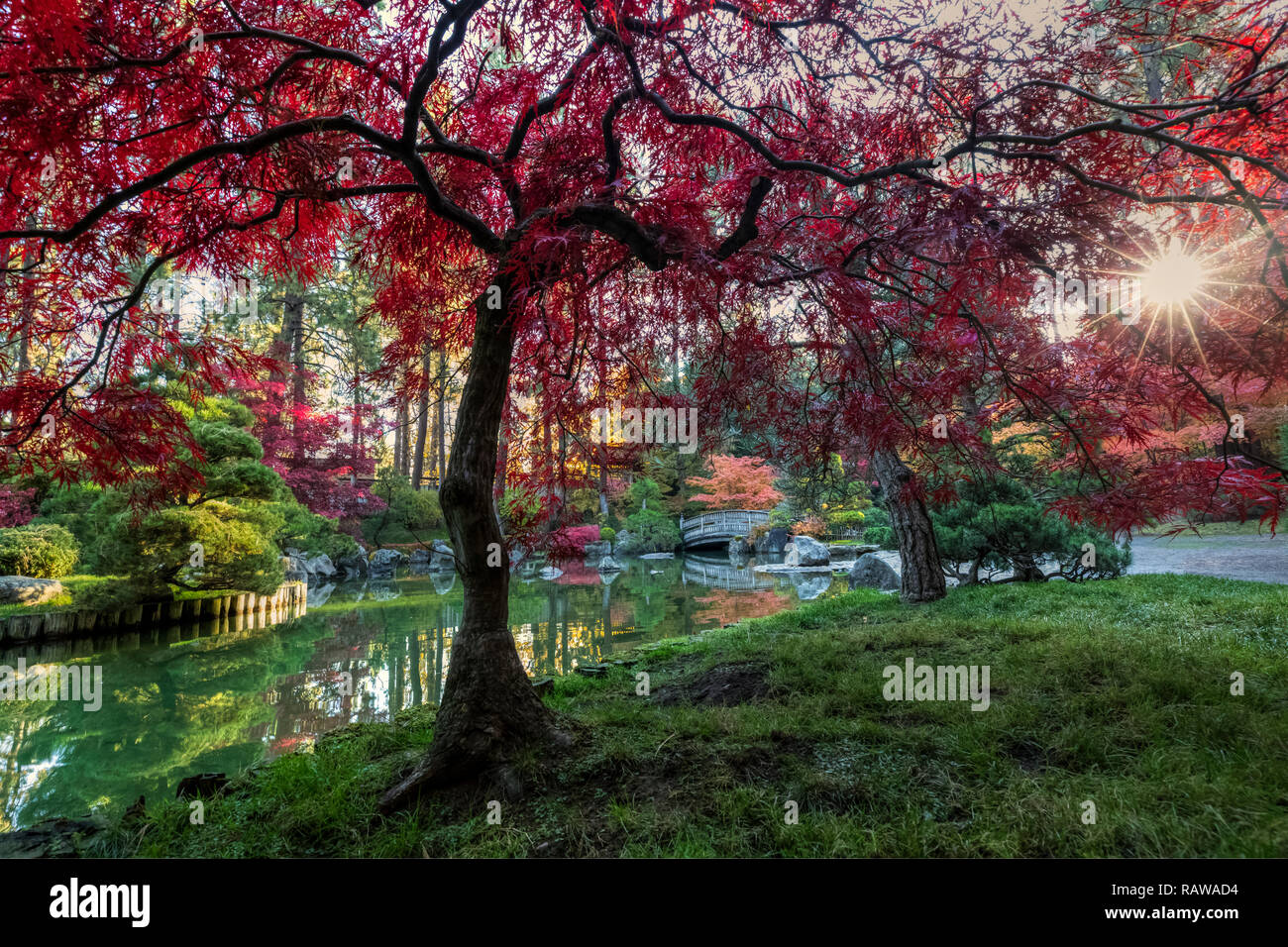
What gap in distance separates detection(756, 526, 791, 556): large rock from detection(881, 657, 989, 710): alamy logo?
645 inches

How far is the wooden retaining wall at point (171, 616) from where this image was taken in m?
6.67

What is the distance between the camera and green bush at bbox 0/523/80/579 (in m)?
7.70

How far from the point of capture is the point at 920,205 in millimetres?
2295

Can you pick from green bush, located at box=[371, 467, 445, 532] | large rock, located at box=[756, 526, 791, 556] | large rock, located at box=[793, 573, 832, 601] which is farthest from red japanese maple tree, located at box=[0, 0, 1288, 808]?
large rock, located at box=[756, 526, 791, 556]

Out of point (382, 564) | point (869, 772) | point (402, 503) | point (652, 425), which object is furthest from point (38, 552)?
point (869, 772)

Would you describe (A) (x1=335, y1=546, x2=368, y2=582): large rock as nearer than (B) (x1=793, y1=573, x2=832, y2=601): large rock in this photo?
No

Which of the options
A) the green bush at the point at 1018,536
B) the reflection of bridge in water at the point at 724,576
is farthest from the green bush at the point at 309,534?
the green bush at the point at 1018,536

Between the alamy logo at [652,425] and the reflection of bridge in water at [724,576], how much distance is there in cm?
802

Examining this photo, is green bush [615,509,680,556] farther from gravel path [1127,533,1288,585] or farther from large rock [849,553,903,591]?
gravel path [1127,533,1288,585]

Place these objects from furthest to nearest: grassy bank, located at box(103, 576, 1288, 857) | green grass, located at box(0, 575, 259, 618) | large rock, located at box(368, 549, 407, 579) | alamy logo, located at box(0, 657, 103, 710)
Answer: large rock, located at box(368, 549, 407, 579)
green grass, located at box(0, 575, 259, 618)
alamy logo, located at box(0, 657, 103, 710)
grassy bank, located at box(103, 576, 1288, 857)

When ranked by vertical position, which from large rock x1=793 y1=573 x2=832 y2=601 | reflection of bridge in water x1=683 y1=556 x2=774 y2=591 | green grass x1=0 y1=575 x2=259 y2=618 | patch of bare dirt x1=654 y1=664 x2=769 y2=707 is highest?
green grass x1=0 y1=575 x2=259 y2=618
